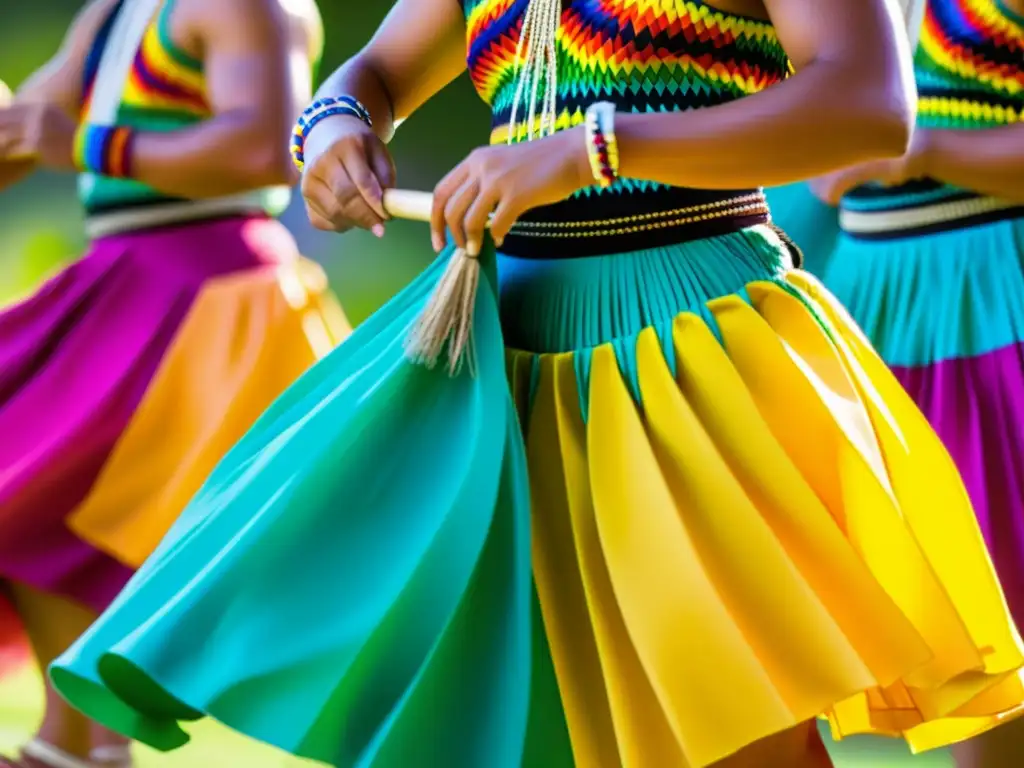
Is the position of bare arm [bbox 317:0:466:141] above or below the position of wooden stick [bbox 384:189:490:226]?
above

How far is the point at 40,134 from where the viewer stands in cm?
227

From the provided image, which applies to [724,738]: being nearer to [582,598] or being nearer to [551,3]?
[582,598]

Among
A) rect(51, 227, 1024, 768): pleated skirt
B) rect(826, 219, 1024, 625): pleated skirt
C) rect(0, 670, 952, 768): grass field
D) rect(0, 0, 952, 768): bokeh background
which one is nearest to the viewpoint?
rect(51, 227, 1024, 768): pleated skirt

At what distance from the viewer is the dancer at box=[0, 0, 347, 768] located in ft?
7.32

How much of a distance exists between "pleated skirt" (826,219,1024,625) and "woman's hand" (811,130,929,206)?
10cm

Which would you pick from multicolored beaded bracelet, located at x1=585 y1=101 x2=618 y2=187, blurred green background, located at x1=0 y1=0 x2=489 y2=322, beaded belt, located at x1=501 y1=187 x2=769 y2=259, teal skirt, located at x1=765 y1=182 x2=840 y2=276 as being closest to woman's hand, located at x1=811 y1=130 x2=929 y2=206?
teal skirt, located at x1=765 y1=182 x2=840 y2=276

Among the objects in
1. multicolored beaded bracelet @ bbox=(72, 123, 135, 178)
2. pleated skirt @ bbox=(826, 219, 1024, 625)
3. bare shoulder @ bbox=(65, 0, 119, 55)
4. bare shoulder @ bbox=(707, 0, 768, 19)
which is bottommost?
pleated skirt @ bbox=(826, 219, 1024, 625)

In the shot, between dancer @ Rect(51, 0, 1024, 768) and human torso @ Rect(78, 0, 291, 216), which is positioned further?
human torso @ Rect(78, 0, 291, 216)

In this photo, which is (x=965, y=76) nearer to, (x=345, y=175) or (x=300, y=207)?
(x=345, y=175)

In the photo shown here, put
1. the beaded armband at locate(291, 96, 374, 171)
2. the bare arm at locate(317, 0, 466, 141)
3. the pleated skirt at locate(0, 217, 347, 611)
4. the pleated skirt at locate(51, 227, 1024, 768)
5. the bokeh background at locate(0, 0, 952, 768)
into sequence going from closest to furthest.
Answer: the pleated skirt at locate(51, 227, 1024, 768) < the beaded armband at locate(291, 96, 374, 171) < the bare arm at locate(317, 0, 466, 141) < the pleated skirt at locate(0, 217, 347, 611) < the bokeh background at locate(0, 0, 952, 768)

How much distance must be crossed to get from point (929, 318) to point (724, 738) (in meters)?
0.99

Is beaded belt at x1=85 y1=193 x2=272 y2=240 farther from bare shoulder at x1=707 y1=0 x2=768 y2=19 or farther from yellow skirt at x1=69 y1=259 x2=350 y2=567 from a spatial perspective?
bare shoulder at x1=707 y1=0 x2=768 y2=19

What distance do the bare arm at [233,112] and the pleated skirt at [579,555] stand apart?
3.29 ft

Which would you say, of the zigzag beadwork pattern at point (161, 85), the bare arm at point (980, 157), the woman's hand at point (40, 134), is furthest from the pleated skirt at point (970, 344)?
the woman's hand at point (40, 134)
